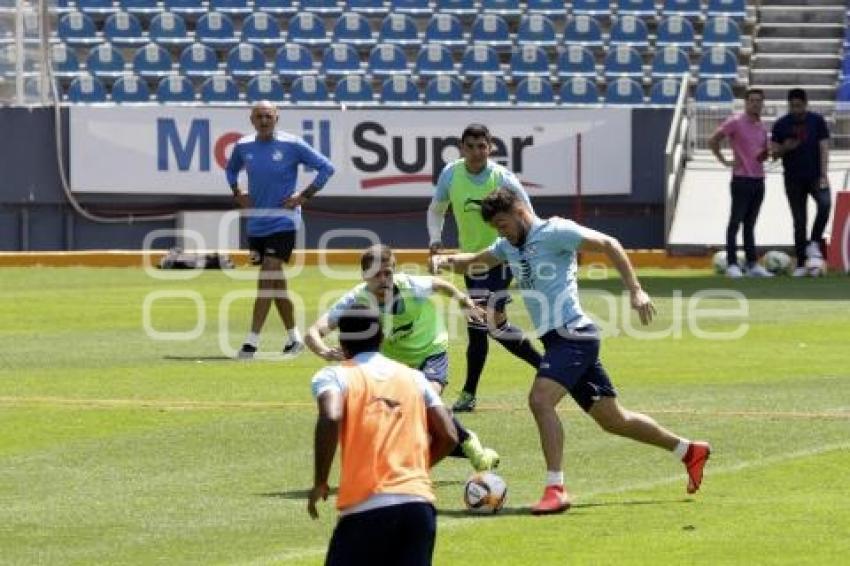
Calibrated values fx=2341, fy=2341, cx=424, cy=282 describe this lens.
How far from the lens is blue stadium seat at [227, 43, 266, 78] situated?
35312 millimetres

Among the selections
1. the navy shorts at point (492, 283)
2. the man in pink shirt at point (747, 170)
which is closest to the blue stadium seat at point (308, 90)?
the man in pink shirt at point (747, 170)

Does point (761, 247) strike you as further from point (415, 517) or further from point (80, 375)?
point (415, 517)

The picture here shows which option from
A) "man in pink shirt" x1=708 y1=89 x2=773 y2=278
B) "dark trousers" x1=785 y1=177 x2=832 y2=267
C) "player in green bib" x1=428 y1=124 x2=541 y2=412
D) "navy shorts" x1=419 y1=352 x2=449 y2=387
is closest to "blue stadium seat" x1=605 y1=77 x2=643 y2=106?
"man in pink shirt" x1=708 y1=89 x2=773 y2=278

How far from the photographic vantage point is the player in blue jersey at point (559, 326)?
40.6 feet

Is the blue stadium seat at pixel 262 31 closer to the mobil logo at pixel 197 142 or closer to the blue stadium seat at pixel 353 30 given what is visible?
the blue stadium seat at pixel 353 30

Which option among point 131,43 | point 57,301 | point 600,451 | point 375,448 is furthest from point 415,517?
point 131,43

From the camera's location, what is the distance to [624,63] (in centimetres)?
3525

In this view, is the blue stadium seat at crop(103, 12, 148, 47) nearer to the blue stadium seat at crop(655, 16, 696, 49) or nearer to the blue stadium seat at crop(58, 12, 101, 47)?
the blue stadium seat at crop(58, 12, 101, 47)

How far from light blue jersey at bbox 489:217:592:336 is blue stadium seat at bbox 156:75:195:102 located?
22.7m

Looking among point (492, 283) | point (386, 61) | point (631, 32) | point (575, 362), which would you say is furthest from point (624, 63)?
point (575, 362)

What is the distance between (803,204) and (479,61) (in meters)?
7.38

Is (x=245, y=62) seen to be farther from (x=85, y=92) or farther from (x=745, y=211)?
(x=745, y=211)

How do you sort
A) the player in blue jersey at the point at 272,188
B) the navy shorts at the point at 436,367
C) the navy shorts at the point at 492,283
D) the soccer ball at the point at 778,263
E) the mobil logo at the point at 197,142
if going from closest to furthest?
the navy shorts at the point at 436,367 < the navy shorts at the point at 492,283 < the player in blue jersey at the point at 272,188 < the soccer ball at the point at 778,263 < the mobil logo at the point at 197,142

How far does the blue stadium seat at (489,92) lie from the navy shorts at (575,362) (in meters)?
22.1
